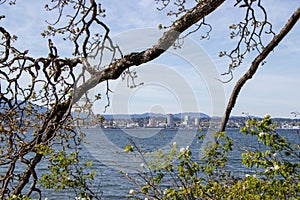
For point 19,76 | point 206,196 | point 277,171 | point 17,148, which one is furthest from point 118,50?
point 277,171

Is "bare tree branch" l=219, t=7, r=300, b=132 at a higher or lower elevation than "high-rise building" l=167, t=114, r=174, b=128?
higher

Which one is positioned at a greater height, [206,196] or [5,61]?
[5,61]

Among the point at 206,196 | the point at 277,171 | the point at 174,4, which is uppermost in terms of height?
the point at 174,4

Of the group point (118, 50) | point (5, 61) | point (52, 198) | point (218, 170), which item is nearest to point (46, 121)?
point (5, 61)

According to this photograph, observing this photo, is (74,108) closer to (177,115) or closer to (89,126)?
(89,126)

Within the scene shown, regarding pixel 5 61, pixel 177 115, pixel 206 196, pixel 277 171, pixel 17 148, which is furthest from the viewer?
pixel 177 115

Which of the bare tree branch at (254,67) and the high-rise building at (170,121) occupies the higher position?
the bare tree branch at (254,67)

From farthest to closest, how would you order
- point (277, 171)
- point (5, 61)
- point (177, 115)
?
point (177, 115), point (5, 61), point (277, 171)

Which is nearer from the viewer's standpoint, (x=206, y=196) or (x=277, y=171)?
(x=277, y=171)

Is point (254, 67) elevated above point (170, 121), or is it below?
above
